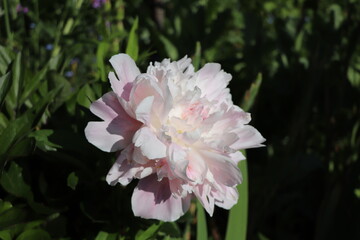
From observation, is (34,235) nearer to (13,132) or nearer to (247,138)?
(13,132)

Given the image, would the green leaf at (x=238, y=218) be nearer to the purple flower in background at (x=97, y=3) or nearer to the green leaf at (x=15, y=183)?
the green leaf at (x=15, y=183)

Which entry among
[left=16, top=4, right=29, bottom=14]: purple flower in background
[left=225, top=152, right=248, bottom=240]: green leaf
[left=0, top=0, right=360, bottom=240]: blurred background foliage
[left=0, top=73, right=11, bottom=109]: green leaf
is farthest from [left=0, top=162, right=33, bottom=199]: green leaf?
[left=16, top=4, right=29, bottom=14]: purple flower in background

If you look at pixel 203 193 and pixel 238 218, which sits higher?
pixel 203 193

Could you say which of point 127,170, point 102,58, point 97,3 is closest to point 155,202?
point 127,170

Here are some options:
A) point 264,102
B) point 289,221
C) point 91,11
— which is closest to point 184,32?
point 91,11

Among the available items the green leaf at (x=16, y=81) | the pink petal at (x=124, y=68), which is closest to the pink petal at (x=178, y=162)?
the pink petal at (x=124, y=68)

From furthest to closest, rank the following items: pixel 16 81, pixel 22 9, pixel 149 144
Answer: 1. pixel 22 9
2. pixel 16 81
3. pixel 149 144
